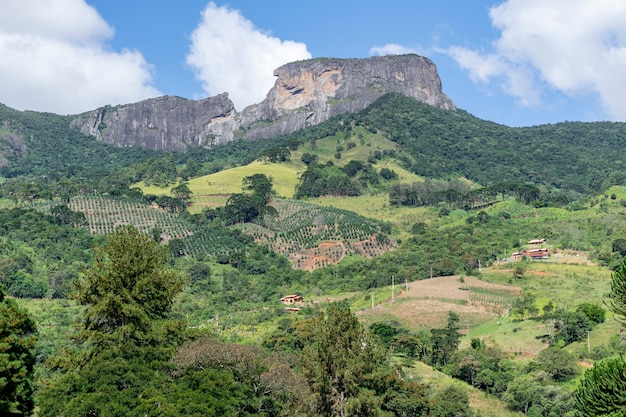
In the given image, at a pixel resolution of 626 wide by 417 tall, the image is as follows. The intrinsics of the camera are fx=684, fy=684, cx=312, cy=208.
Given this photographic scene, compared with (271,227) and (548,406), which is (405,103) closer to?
(271,227)

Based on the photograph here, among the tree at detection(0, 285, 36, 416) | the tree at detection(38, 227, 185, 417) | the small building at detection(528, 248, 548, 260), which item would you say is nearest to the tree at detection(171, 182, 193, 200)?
the small building at detection(528, 248, 548, 260)

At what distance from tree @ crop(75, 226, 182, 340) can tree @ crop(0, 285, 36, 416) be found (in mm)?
4933

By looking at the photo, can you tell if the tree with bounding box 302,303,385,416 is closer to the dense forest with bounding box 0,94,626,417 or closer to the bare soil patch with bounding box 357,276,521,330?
the dense forest with bounding box 0,94,626,417

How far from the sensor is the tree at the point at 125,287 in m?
30.8

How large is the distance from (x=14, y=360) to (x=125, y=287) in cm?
811

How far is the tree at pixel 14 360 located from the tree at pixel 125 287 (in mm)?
4933

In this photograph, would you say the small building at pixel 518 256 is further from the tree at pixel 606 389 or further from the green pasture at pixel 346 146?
the green pasture at pixel 346 146

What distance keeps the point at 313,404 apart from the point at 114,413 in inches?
329

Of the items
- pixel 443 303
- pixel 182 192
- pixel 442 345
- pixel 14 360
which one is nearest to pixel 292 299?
pixel 443 303

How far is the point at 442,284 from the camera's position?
7825 centimetres

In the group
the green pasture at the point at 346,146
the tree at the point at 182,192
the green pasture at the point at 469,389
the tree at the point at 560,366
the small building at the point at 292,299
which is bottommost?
the green pasture at the point at 469,389

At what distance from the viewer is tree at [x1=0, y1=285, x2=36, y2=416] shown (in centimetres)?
2256

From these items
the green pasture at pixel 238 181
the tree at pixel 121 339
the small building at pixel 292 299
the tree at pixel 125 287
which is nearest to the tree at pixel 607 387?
the tree at pixel 121 339

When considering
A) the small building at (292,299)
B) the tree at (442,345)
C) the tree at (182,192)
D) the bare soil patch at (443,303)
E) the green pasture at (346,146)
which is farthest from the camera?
the green pasture at (346,146)
